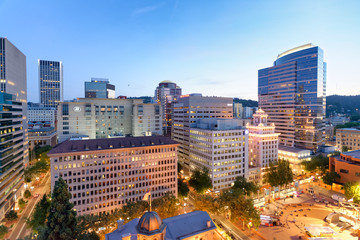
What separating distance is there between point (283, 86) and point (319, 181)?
286ft

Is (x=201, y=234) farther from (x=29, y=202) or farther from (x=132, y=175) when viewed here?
(x=29, y=202)

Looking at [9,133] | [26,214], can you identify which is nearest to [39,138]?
[9,133]

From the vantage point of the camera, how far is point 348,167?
98375 millimetres

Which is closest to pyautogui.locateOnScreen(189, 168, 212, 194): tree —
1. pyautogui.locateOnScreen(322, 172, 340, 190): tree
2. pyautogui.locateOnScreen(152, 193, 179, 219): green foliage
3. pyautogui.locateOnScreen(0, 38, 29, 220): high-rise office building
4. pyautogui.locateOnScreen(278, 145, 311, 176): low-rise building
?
pyautogui.locateOnScreen(152, 193, 179, 219): green foliage

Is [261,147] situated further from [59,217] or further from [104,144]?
[59,217]

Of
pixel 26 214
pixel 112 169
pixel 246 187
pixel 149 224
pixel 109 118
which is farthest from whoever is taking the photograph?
pixel 109 118

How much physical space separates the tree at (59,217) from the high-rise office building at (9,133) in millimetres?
47755

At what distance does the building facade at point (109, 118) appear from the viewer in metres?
130

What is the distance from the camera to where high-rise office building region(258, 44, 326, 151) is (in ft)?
493

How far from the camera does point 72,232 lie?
44125 mm

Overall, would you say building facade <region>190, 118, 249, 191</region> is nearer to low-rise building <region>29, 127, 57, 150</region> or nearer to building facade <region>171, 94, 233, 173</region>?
building facade <region>171, 94, 233, 173</region>

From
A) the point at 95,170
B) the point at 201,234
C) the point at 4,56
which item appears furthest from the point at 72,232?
the point at 4,56

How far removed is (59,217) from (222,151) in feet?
244

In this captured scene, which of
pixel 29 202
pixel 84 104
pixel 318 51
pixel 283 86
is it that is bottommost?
pixel 29 202
